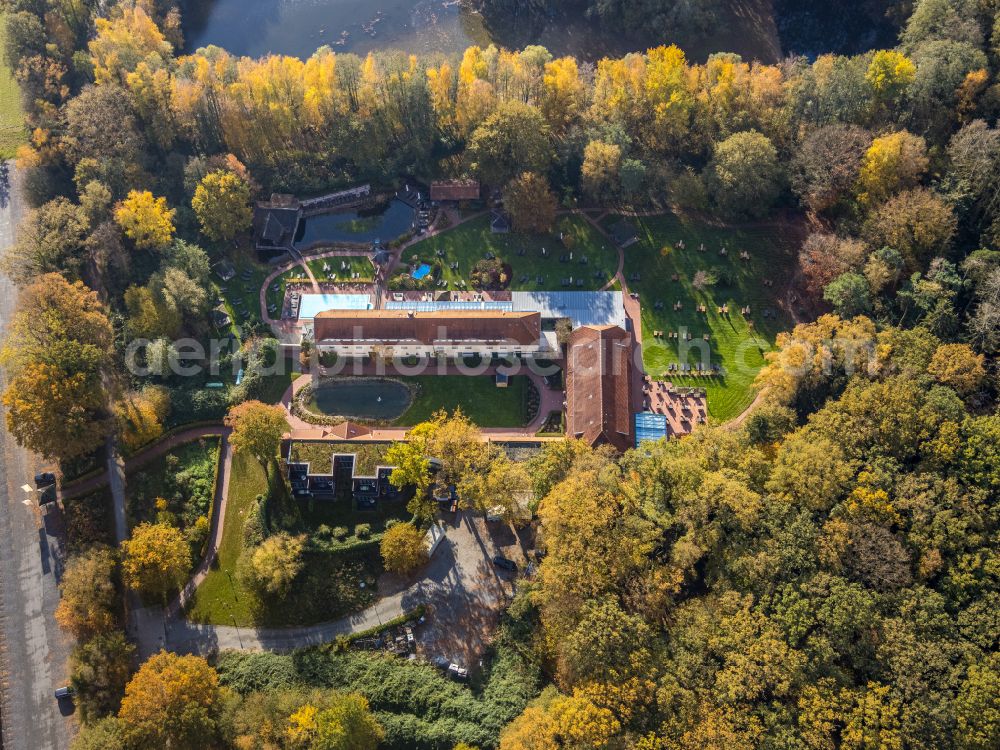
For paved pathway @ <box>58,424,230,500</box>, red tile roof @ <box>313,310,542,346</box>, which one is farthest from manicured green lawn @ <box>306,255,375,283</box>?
paved pathway @ <box>58,424,230,500</box>

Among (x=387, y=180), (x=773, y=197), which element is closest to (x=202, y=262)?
(x=387, y=180)

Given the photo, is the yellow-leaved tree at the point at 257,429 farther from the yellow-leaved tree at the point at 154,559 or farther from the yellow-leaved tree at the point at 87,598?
the yellow-leaved tree at the point at 87,598

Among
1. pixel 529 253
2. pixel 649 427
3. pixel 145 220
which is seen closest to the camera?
pixel 649 427

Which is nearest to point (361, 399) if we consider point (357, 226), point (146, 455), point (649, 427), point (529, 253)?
point (146, 455)

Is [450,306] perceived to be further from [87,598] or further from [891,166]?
[891,166]

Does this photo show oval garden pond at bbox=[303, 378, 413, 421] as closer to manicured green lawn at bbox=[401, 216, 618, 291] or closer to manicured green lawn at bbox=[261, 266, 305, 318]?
manicured green lawn at bbox=[261, 266, 305, 318]

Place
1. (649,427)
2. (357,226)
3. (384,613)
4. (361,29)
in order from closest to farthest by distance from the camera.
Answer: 1. (384,613)
2. (649,427)
3. (357,226)
4. (361,29)

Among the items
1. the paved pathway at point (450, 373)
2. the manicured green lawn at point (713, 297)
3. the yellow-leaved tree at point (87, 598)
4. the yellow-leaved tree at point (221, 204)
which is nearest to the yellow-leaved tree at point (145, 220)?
the yellow-leaved tree at point (221, 204)
